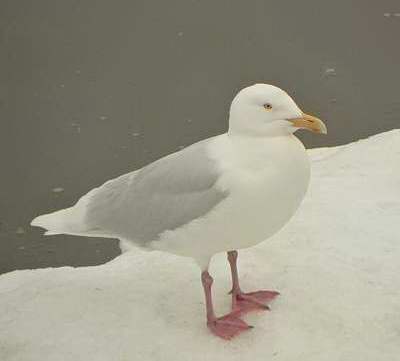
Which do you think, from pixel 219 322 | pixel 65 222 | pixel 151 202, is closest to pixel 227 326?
pixel 219 322

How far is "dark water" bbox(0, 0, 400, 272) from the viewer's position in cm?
409

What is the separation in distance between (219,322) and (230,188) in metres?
0.63

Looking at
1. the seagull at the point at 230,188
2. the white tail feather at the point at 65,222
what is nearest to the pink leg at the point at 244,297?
the seagull at the point at 230,188

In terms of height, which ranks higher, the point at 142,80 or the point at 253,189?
the point at 253,189

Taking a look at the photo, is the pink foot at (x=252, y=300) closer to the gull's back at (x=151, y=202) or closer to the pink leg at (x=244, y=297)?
the pink leg at (x=244, y=297)

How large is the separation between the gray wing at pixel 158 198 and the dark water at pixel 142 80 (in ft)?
2.91

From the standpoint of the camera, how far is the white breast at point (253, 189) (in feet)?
7.29

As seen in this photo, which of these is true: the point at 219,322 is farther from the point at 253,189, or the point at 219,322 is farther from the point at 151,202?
the point at 253,189

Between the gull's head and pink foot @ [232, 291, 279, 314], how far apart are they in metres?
0.75

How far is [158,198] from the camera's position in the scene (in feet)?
8.10

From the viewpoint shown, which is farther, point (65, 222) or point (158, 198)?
point (65, 222)

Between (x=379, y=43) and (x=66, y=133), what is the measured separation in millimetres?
2549

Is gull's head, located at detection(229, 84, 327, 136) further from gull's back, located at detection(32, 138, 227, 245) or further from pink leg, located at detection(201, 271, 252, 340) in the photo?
pink leg, located at detection(201, 271, 252, 340)

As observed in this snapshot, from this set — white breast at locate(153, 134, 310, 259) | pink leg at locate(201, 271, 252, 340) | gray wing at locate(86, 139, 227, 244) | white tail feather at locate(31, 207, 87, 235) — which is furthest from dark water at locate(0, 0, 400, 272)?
white breast at locate(153, 134, 310, 259)
